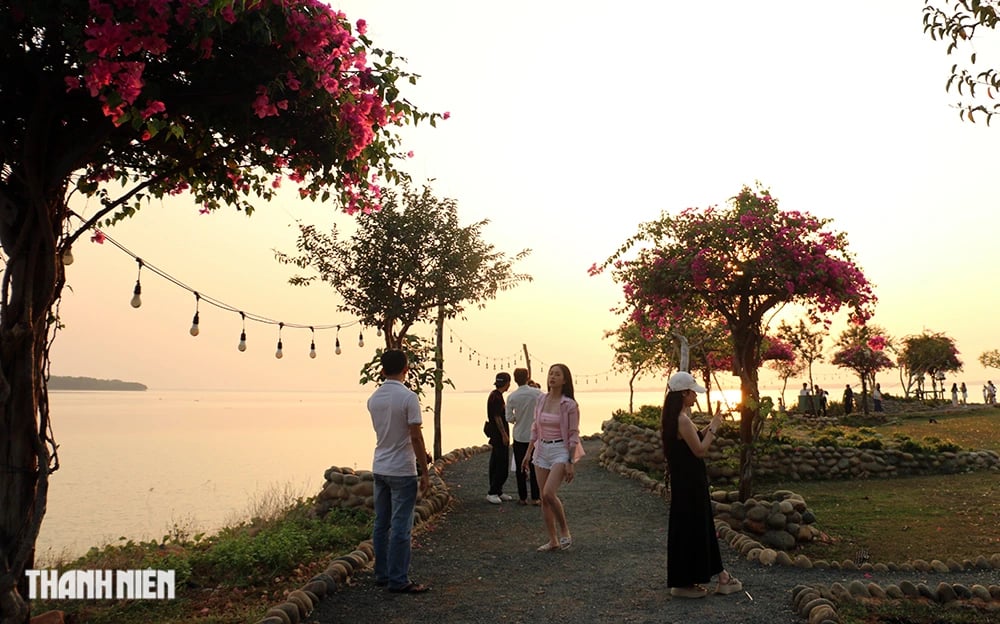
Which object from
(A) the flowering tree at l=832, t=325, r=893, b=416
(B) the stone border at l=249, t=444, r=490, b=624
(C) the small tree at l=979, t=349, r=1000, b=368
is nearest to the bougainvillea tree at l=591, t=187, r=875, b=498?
(B) the stone border at l=249, t=444, r=490, b=624

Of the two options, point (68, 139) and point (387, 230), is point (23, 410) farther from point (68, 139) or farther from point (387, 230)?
point (387, 230)

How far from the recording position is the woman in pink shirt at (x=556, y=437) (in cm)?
802

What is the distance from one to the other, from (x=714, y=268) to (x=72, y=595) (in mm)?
9388

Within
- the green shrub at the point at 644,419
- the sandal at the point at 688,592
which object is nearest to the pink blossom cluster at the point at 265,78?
the sandal at the point at 688,592

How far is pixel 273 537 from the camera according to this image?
892 cm

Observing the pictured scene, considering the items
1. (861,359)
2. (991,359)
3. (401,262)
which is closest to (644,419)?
(401,262)

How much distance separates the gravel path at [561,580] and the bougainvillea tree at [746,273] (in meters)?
3.22

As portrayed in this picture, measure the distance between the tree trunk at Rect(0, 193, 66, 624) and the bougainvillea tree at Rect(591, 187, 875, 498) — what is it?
8702mm

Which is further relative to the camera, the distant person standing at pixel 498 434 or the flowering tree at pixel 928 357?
the flowering tree at pixel 928 357

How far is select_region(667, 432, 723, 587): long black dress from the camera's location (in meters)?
6.40

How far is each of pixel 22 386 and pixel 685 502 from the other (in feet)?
17.7

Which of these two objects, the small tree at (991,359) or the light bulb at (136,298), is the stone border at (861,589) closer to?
the light bulb at (136,298)

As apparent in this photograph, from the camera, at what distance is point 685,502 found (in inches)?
253

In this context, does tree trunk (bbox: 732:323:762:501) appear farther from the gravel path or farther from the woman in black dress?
the woman in black dress
